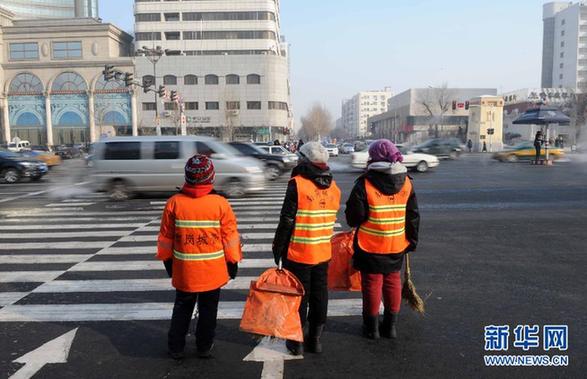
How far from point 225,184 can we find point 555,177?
1408cm

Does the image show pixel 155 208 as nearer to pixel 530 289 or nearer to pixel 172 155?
pixel 172 155

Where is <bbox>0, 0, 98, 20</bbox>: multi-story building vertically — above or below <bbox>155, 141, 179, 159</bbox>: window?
above

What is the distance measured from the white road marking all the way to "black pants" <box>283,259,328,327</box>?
2.96 ft

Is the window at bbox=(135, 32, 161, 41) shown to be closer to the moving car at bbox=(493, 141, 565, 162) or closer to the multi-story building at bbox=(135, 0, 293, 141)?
the multi-story building at bbox=(135, 0, 293, 141)

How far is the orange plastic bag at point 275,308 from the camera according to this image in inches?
147

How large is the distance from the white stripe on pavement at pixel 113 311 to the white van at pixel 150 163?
882 centimetres

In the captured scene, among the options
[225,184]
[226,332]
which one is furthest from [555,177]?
[226,332]

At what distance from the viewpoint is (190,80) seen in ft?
231

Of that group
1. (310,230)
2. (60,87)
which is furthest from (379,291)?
(60,87)

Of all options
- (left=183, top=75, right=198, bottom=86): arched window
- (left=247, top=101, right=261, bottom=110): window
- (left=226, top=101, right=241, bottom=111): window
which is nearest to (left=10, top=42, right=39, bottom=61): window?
(left=183, top=75, right=198, bottom=86): arched window

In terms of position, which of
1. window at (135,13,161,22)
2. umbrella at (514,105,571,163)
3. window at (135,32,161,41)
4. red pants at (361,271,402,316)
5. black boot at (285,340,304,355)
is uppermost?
window at (135,13,161,22)

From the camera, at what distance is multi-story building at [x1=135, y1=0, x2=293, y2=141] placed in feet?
229

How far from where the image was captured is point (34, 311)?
5.05m

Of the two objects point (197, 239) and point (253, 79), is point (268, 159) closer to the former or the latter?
point (197, 239)
